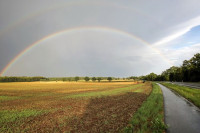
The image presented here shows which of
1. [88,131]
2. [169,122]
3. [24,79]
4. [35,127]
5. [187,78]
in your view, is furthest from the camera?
[24,79]

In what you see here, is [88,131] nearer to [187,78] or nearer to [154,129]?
[154,129]

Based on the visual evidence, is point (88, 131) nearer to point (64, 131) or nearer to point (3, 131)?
point (64, 131)

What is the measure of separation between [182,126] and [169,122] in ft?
2.59

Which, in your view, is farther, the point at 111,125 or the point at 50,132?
the point at 111,125

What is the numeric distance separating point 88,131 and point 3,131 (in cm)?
596

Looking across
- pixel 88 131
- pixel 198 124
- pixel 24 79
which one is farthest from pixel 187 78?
pixel 24 79

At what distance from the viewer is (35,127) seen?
827 cm

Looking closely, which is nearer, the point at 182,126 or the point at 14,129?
the point at 182,126

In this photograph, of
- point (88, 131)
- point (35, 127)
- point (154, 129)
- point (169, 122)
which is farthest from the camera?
point (35, 127)

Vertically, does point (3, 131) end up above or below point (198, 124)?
below

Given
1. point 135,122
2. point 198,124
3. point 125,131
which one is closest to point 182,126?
point 198,124

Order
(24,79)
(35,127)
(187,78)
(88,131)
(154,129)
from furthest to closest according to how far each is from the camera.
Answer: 1. (24,79)
2. (187,78)
3. (35,127)
4. (88,131)
5. (154,129)

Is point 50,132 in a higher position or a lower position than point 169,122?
lower

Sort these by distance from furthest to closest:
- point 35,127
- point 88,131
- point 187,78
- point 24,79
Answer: point 24,79, point 187,78, point 35,127, point 88,131
